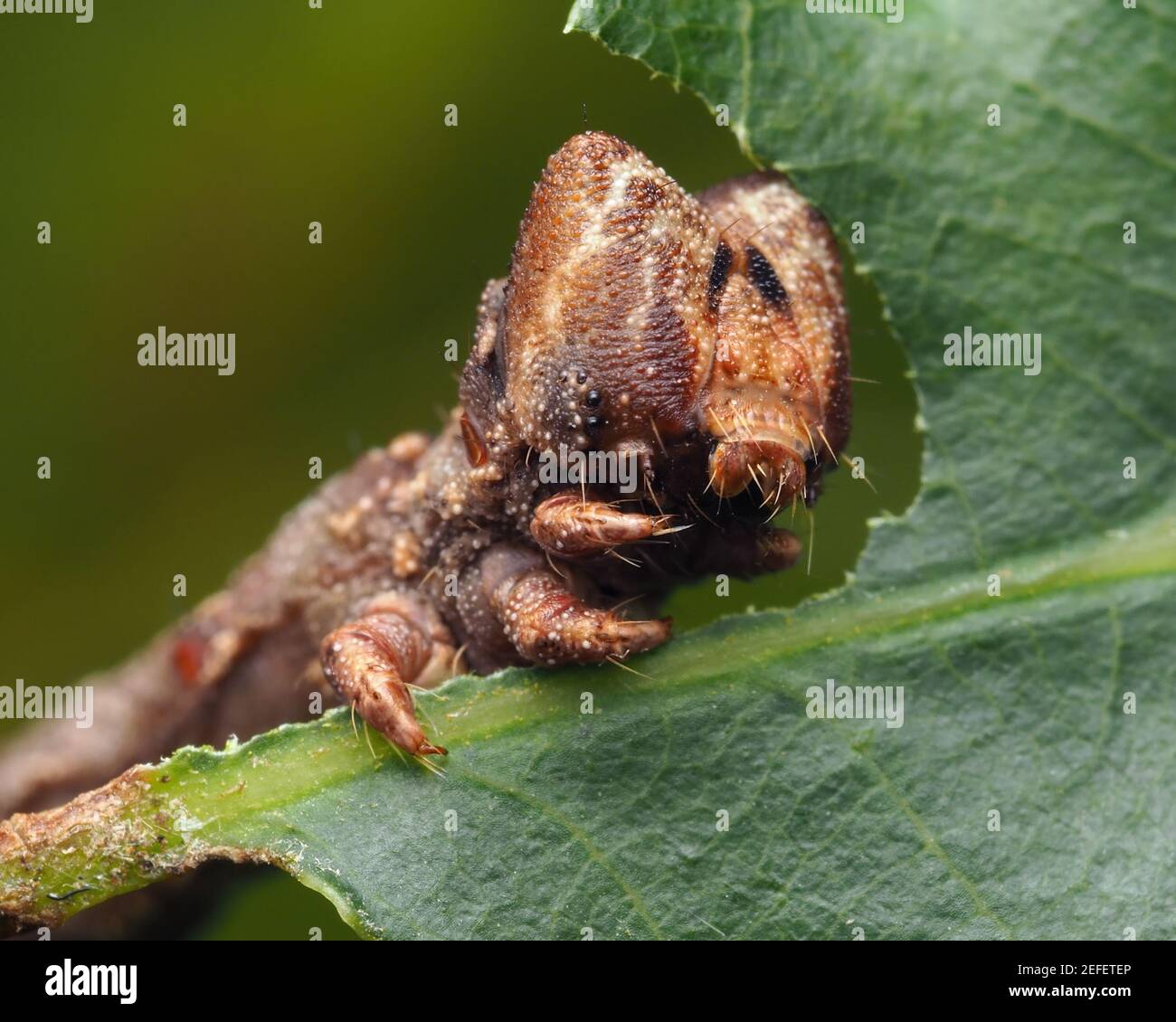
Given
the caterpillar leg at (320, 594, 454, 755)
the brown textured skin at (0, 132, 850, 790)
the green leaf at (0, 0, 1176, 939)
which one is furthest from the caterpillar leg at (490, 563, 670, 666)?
the caterpillar leg at (320, 594, 454, 755)

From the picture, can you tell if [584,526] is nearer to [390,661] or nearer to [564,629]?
[564,629]

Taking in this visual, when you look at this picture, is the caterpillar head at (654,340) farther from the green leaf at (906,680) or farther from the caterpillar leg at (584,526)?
the green leaf at (906,680)

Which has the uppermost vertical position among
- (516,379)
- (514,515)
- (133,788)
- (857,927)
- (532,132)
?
(532,132)

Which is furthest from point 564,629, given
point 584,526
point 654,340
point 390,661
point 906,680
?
point 906,680

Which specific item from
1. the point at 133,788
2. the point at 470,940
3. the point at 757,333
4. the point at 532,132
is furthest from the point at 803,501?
the point at 532,132

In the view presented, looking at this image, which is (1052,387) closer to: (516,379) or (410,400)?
(516,379)

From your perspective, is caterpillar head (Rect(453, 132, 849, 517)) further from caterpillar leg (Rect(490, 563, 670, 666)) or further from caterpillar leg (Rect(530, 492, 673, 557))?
caterpillar leg (Rect(490, 563, 670, 666))
